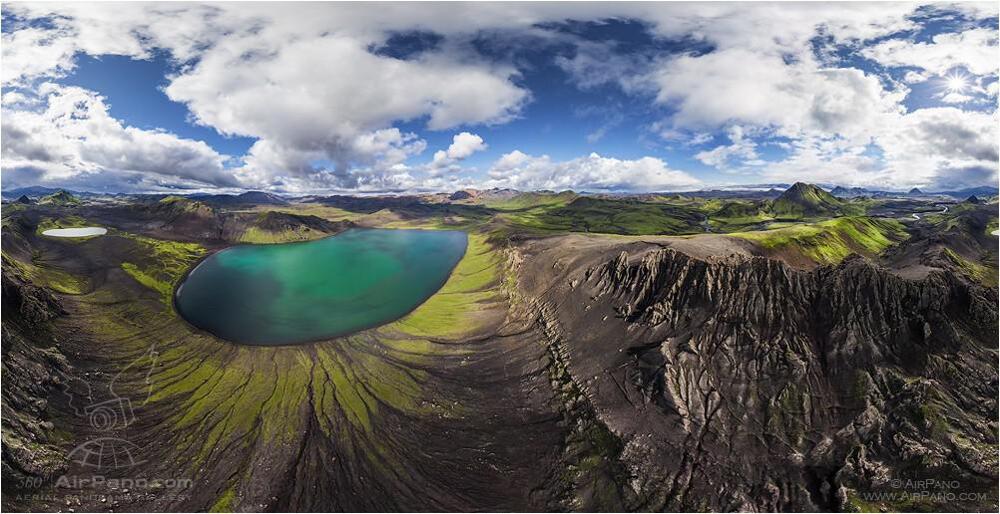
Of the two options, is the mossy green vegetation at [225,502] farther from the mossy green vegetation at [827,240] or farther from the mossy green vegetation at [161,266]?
the mossy green vegetation at [827,240]

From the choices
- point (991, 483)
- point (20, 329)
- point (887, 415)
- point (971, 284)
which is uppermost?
point (971, 284)

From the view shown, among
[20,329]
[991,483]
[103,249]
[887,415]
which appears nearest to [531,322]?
[887,415]

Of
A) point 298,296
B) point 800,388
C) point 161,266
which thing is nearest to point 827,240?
point 800,388

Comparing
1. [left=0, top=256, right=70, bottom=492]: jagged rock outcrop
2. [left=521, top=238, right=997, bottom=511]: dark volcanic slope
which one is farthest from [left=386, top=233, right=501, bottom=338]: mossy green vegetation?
[left=0, top=256, right=70, bottom=492]: jagged rock outcrop

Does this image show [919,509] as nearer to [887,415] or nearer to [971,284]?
[887,415]

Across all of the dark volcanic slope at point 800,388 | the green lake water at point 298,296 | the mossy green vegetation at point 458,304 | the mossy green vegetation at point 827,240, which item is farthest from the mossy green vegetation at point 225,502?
the mossy green vegetation at point 827,240

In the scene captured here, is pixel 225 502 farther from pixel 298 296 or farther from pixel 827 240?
pixel 827 240

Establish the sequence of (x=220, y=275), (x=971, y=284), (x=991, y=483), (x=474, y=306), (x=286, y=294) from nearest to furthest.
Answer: (x=991, y=483)
(x=971, y=284)
(x=474, y=306)
(x=286, y=294)
(x=220, y=275)
